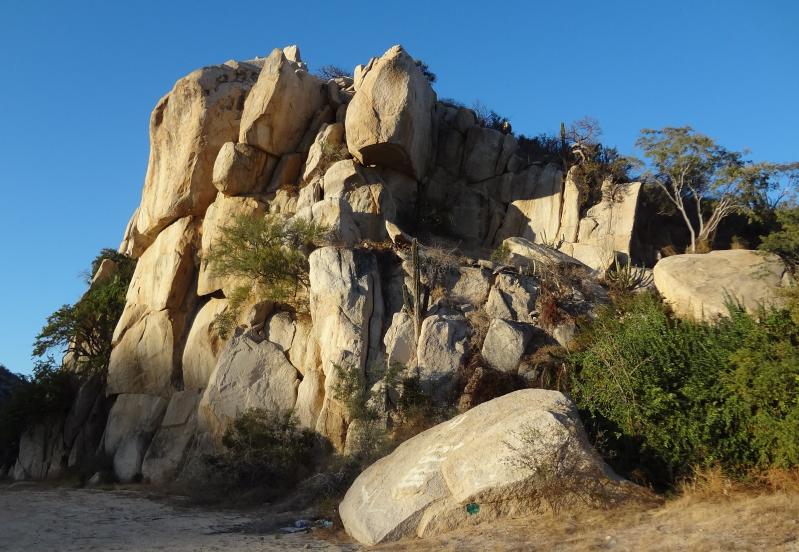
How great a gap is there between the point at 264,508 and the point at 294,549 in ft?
15.0

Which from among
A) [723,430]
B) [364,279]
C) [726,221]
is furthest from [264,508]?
[726,221]

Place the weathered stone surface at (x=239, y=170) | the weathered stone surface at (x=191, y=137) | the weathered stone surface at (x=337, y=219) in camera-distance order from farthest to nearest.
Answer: the weathered stone surface at (x=191, y=137), the weathered stone surface at (x=239, y=170), the weathered stone surface at (x=337, y=219)

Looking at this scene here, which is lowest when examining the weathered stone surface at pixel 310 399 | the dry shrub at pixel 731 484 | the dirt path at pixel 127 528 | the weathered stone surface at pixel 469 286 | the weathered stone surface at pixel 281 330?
the dirt path at pixel 127 528

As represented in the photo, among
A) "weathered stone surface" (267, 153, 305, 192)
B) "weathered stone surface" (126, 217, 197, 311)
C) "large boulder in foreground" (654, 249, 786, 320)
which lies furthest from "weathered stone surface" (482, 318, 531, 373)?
"weathered stone surface" (126, 217, 197, 311)

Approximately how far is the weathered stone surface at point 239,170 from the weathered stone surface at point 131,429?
7.31 metres

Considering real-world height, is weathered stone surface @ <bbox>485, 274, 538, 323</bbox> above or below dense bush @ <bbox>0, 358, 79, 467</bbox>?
above

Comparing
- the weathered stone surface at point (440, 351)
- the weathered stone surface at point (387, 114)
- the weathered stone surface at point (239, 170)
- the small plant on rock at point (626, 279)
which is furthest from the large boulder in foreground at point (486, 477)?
the weathered stone surface at point (239, 170)

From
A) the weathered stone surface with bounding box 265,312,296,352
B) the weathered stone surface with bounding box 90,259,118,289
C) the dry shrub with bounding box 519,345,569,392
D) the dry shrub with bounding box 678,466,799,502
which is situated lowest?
the dry shrub with bounding box 678,466,799,502

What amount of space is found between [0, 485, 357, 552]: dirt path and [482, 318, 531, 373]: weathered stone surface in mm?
6643

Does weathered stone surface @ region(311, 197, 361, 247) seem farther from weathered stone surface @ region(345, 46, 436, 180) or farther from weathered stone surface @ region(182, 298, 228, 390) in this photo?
weathered stone surface @ region(182, 298, 228, 390)

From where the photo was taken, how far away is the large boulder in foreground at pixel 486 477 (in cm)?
1097

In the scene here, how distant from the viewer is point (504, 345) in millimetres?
17875

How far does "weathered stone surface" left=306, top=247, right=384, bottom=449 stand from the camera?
17594mm

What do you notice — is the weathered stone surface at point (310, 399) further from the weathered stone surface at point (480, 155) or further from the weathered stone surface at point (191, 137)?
the weathered stone surface at point (480, 155)
